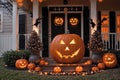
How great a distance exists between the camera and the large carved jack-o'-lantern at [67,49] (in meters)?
12.6

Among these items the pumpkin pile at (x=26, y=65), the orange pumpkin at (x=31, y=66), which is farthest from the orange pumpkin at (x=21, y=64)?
the orange pumpkin at (x=31, y=66)

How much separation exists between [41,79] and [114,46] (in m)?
7.43

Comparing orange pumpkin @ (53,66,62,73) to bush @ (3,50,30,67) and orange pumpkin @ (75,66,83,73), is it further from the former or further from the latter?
bush @ (3,50,30,67)

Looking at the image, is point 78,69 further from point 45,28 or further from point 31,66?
point 45,28

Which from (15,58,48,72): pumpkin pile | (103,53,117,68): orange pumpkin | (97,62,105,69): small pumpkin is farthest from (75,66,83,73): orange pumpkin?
(15,58,48,72): pumpkin pile

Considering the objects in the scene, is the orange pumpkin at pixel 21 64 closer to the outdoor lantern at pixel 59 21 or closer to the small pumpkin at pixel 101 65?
the small pumpkin at pixel 101 65

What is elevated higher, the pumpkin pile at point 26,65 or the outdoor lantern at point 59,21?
the outdoor lantern at point 59,21

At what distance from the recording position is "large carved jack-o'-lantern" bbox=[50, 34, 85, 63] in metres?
12.6

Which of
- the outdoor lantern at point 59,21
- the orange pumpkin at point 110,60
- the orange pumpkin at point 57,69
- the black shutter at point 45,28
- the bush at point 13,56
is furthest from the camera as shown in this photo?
the outdoor lantern at point 59,21

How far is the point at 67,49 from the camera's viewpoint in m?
12.6

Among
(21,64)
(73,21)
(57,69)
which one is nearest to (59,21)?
(73,21)

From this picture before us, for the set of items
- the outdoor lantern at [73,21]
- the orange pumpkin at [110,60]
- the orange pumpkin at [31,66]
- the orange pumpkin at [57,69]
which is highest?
the outdoor lantern at [73,21]

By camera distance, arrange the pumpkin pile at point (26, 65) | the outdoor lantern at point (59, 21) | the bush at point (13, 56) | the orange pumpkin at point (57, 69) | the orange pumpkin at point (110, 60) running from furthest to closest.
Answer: the outdoor lantern at point (59, 21)
the bush at point (13, 56)
the orange pumpkin at point (110, 60)
the pumpkin pile at point (26, 65)
the orange pumpkin at point (57, 69)

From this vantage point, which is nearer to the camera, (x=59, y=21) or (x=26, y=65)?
(x=26, y=65)
